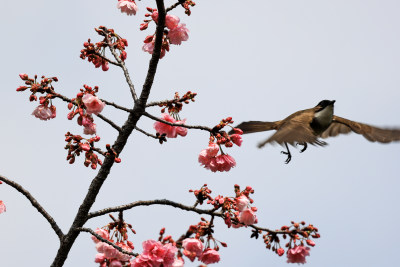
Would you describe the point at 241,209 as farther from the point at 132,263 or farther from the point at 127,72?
the point at 127,72

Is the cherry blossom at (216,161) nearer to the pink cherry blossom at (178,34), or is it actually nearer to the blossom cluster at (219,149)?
the blossom cluster at (219,149)

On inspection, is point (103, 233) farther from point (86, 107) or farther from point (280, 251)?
point (280, 251)

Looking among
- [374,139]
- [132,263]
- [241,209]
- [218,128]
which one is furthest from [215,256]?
[374,139]

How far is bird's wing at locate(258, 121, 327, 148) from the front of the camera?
5266 mm

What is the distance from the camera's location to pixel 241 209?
4.53 m

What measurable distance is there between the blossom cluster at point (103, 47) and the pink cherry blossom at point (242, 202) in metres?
2.20

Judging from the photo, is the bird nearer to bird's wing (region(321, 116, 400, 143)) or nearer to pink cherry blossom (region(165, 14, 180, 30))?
bird's wing (region(321, 116, 400, 143))

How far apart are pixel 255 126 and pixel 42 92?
3519 millimetres

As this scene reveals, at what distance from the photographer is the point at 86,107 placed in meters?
4.63

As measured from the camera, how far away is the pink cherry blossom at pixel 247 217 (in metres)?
4.51

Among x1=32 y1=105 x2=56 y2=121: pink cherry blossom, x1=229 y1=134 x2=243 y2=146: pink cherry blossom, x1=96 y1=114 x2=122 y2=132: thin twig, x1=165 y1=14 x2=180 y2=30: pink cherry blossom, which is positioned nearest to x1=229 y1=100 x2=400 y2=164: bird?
x1=229 y1=134 x2=243 y2=146: pink cherry blossom

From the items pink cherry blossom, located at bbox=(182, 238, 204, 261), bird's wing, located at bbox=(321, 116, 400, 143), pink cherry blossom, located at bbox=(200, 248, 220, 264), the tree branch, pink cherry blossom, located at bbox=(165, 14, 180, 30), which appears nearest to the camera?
pink cherry blossom, located at bbox=(182, 238, 204, 261)

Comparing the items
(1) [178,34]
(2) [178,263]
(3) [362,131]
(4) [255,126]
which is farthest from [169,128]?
(3) [362,131]

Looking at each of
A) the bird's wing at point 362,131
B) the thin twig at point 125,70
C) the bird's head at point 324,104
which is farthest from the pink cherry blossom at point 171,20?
the bird's wing at point 362,131
